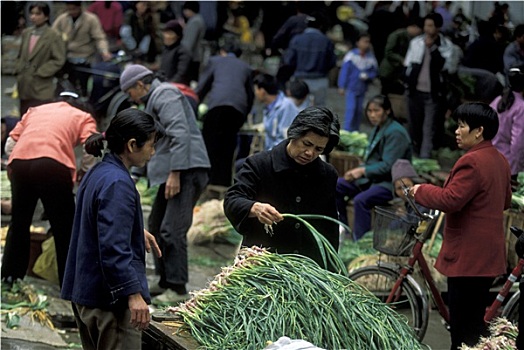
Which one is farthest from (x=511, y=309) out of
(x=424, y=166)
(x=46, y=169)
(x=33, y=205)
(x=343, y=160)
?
(x=343, y=160)

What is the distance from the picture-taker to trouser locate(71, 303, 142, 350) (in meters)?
5.14

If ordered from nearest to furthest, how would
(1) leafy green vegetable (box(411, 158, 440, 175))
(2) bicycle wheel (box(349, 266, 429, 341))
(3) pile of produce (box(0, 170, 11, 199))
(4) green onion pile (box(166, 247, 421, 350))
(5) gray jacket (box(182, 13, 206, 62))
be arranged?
(4) green onion pile (box(166, 247, 421, 350)), (2) bicycle wheel (box(349, 266, 429, 341)), (3) pile of produce (box(0, 170, 11, 199)), (1) leafy green vegetable (box(411, 158, 440, 175)), (5) gray jacket (box(182, 13, 206, 62))

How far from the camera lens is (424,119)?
13.7 metres

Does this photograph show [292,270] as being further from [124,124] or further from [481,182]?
[481,182]

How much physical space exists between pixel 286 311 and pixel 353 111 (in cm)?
1040

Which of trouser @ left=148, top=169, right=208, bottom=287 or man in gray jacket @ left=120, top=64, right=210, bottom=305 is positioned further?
trouser @ left=148, top=169, right=208, bottom=287

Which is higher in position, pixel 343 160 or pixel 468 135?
pixel 468 135

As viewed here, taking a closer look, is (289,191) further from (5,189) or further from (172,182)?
(5,189)

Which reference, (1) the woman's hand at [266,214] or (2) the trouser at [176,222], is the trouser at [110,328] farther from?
(2) the trouser at [176,222]

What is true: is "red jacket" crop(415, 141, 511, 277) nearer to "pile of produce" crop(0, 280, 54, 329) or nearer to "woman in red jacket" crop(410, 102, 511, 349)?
"woman in red jacket" crop(410, 102, 511, 349)

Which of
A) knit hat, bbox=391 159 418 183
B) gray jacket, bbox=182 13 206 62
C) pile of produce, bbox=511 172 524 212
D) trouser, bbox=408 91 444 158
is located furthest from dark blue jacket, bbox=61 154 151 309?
gray jacket, bbox=182 13 206 62

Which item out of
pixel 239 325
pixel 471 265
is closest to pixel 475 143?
pixel 471 265

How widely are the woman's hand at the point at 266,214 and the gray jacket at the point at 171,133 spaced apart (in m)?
2.68

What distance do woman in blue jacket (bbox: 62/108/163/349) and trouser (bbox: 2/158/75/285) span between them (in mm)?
2786
